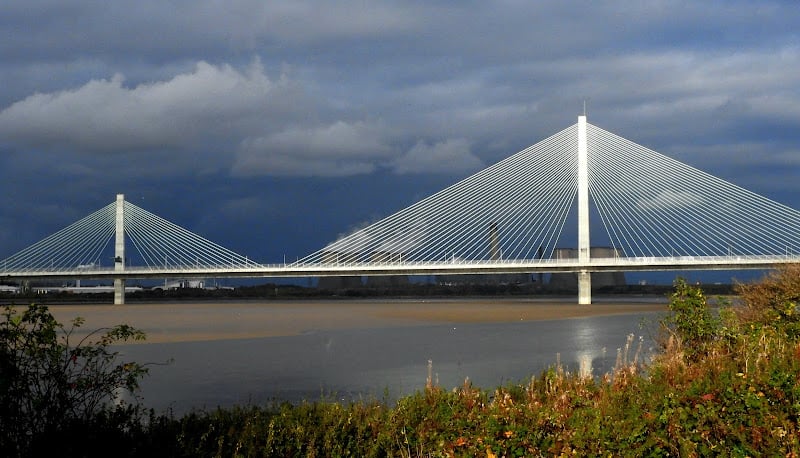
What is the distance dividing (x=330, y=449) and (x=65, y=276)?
7722cm

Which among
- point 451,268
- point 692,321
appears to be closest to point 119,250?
point 451,268

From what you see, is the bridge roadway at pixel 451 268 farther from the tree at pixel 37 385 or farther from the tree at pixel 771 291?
the tree at pixel 37 385

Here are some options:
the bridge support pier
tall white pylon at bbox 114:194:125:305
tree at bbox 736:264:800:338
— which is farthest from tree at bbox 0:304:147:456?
tall white pylon at bbox 114:194:125:305

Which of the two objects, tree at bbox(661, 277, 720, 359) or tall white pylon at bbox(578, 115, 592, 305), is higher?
tall white pylon at bbox(578, 115, 592, 305)

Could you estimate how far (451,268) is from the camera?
60.9 m

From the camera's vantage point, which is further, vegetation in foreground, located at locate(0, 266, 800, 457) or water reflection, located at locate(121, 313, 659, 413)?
water reflection, located at locate(121, 313, 659, 413)

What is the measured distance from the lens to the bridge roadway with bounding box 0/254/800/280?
56125mm

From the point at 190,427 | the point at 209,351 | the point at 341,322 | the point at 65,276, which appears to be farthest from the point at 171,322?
the point at 65,276

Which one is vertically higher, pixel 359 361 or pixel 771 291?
pixel 771 291

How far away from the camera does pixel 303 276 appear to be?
2628 inches

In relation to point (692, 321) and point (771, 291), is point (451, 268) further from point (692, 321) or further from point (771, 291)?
point (692, 321)

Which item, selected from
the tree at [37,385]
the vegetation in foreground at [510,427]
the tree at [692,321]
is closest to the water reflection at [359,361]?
the tree at [692,321]

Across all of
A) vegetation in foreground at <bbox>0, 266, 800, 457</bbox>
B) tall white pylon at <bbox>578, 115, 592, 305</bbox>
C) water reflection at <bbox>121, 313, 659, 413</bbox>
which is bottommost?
water reflection at <bbox>121, 313, 659, 413</bbox>

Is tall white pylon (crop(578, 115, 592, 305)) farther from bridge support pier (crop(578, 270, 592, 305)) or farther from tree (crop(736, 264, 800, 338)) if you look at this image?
tree (crop(736, 264, 800, 338))
